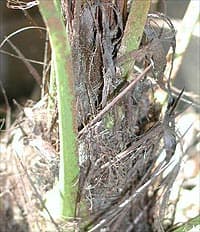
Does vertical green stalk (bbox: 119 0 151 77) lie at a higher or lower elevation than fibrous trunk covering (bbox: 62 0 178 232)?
higher

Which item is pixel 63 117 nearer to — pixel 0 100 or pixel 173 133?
pixel 173 133

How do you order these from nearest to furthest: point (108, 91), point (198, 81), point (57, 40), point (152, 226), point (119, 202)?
point (57, 40) < point (108, 91) < point (119, 202) < point (152, 226) < point (198, 81)

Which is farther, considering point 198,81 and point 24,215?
point 198,81

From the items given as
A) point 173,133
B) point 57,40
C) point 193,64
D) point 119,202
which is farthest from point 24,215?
point 193,64

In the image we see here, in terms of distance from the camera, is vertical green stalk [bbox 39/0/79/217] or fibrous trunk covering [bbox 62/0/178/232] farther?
fibrous trunk covering [bbox 62/0/178/232]
